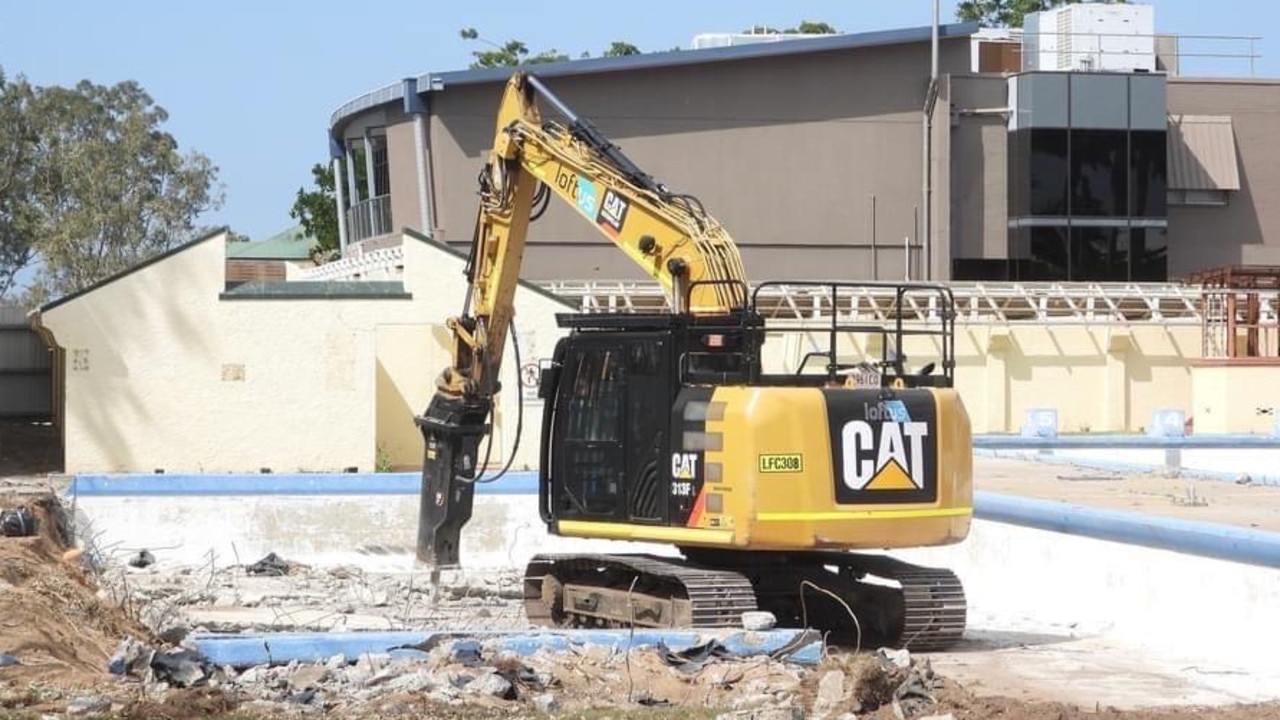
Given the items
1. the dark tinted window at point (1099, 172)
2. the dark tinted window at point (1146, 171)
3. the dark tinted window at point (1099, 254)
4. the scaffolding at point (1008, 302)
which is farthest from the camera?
the dark tinted window at point (1099, 254)

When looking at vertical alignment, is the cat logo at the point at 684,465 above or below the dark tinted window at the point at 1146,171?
below

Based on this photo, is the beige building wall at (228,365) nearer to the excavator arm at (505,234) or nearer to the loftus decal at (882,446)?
the excavator arm at (505,234)

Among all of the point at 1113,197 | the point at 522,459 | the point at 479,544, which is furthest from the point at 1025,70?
the point at 479,544

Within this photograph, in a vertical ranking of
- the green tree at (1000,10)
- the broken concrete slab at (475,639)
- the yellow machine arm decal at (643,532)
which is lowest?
the broken concrete slab at (475,639)

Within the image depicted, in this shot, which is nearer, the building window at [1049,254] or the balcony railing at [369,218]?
the building window at [1049,254]

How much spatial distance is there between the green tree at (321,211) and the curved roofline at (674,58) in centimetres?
3315

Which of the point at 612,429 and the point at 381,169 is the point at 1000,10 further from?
the point at 612,429

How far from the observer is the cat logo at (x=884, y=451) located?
14547 mm

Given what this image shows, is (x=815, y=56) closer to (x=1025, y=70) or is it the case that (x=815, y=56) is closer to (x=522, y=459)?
(x=1025, y=70)

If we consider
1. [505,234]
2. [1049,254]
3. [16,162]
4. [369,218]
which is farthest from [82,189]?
[505,234]

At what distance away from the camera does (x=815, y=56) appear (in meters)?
47.6

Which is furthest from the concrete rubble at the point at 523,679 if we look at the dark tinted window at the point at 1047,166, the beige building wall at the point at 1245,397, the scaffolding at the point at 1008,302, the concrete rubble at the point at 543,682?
the dark tinted window at the point at 1047,166

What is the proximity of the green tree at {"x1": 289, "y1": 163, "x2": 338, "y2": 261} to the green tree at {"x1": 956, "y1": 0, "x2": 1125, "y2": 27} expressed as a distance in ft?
98.2

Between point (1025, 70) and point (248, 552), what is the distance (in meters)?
32.8
